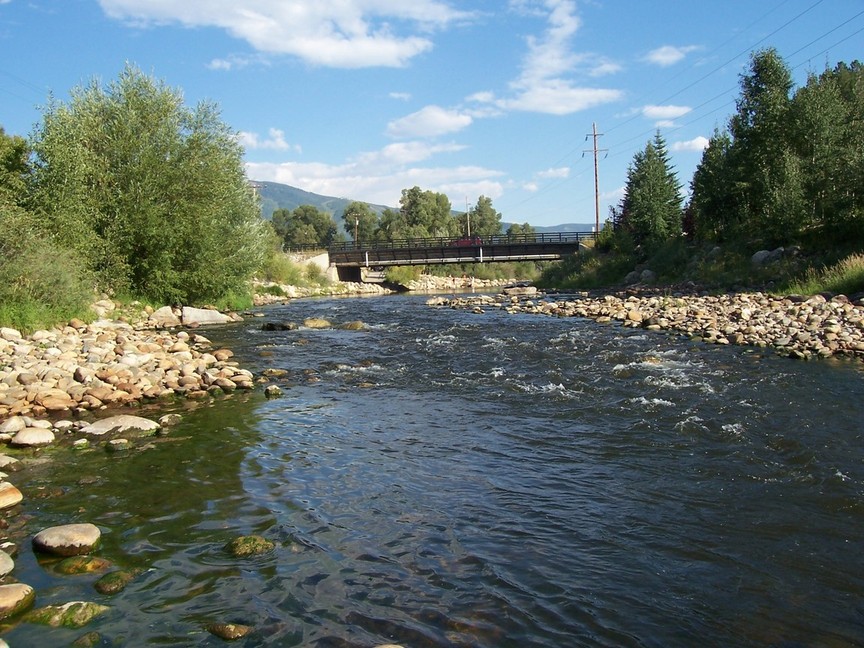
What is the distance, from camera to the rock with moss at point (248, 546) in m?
5.50

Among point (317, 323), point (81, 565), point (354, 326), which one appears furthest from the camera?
point (317, 323)

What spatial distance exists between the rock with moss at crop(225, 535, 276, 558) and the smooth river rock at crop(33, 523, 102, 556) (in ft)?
4.03

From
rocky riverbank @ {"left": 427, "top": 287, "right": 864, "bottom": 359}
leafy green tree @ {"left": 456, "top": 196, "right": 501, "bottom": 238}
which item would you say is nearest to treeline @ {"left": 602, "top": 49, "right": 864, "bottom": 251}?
rocky riverbank @ {"left": 427, "top": 287, "right": 864, "bottom": 359}

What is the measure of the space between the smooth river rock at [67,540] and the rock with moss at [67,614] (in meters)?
0.97

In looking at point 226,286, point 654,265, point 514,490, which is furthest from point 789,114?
point 514,490

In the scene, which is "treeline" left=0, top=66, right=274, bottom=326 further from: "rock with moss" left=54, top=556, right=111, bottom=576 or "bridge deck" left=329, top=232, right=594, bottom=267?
"bridge deck" left=329, top=232, right=594, bottom=267

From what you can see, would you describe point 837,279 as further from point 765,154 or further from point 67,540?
point 67,540

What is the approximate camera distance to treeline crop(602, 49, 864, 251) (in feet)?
90.4

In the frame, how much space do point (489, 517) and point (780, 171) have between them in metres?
31.5

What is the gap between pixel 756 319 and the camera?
19.3 m

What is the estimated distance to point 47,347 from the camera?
14961mm

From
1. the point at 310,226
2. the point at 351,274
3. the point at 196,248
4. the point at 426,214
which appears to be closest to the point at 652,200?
the point at 196,248

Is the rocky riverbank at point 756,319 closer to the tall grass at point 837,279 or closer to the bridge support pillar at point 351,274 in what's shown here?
the tall grass at point 837,279

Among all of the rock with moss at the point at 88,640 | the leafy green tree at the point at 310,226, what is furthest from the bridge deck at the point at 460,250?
the leafy green tree at the point at 310,226
